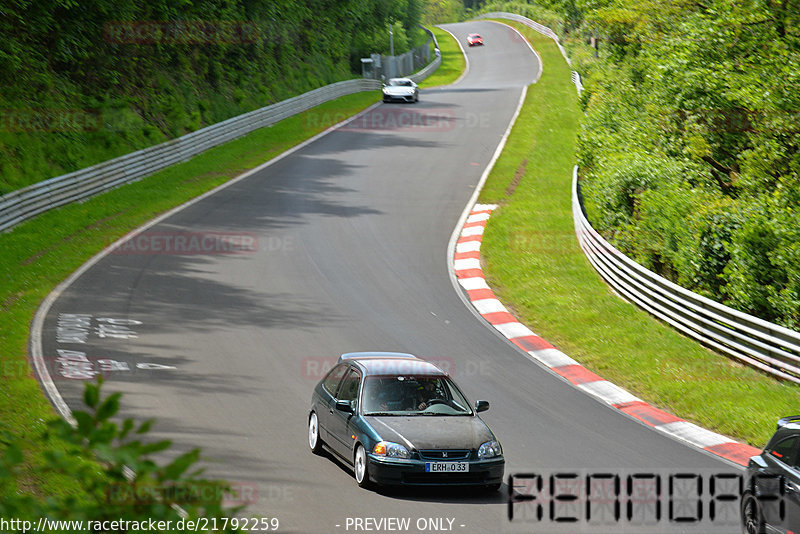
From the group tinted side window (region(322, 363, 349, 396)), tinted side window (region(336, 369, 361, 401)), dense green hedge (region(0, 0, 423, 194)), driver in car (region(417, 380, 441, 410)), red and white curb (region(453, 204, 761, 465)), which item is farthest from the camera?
dense green hedge (region(0, 0, 423, 194))

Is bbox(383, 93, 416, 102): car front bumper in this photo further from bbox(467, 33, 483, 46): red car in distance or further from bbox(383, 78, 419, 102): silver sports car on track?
bbox(467, 33, 483, 46): red car in distance

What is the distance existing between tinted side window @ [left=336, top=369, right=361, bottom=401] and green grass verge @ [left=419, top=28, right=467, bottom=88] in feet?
185

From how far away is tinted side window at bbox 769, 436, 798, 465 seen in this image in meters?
8.17

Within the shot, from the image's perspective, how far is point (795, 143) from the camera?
2030cm

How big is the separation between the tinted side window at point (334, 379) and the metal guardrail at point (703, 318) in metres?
6.95

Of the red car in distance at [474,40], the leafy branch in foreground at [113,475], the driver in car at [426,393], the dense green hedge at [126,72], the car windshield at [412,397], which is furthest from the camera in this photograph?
the red car in distance at [474,40]

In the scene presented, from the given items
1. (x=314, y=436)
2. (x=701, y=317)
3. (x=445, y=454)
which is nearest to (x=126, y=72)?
(x=701, y=317)

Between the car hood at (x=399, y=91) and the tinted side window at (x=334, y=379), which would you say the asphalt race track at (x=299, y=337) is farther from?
the car hood at (x=399, y=91)

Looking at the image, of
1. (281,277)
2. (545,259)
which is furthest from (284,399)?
(545,259)

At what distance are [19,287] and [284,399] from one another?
8377mm

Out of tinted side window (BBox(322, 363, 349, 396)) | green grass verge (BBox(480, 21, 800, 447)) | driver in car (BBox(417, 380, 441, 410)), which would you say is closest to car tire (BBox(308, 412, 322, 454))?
tinted side window (BBox(322, 363, 349, 396))

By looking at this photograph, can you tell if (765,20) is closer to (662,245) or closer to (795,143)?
(795,143)

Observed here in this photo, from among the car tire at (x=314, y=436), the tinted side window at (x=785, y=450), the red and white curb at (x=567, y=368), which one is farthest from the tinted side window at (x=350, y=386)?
the tinted side window at (x=785, y=450)

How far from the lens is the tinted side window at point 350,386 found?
36.2 feet
